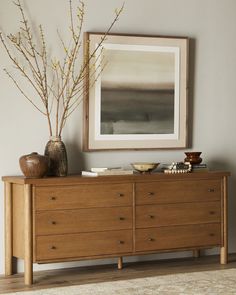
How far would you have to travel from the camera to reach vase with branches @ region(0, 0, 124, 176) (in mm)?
5469

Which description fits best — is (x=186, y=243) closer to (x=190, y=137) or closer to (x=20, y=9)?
(x=190, y=137)

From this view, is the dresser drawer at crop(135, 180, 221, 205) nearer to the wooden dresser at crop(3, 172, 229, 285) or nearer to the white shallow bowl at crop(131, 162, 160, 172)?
the wooden dresser at crop(3, 172, 229, 285)

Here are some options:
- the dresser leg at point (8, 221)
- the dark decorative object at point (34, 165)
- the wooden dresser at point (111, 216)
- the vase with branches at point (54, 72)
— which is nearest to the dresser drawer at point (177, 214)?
the wooden dresser at point (111, 216)

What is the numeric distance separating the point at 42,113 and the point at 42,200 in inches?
30.5

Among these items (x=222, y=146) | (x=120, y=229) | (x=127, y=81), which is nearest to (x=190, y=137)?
(x=222, y=146)

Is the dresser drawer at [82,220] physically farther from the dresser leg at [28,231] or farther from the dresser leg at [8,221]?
the dresser leg at [8,221]

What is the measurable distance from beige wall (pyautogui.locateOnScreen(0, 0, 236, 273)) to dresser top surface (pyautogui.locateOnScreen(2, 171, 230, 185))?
1.24ft

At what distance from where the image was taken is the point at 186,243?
5727mm

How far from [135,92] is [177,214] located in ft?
3.39

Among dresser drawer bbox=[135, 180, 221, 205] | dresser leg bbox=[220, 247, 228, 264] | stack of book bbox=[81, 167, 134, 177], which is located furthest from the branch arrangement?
dresser leg bbox=[220, 247, 228, 264]

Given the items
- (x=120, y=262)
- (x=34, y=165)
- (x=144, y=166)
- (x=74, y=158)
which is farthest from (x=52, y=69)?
(x=120, y=262)

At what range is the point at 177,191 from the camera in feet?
18.6

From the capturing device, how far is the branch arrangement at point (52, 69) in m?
5.51

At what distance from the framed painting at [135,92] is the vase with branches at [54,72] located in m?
0.07
